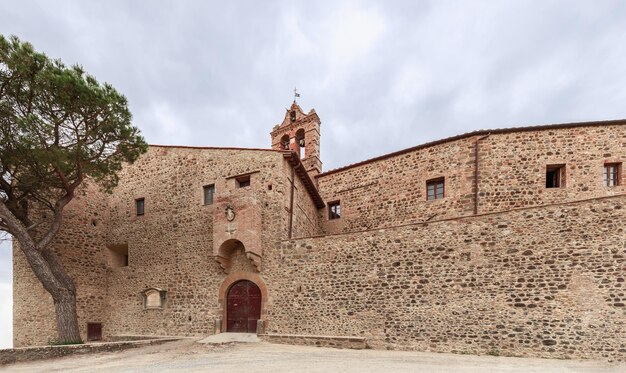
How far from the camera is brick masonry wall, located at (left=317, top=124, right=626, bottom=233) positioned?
43.3ft

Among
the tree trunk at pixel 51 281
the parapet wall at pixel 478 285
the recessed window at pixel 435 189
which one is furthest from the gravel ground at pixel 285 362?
the recessed window at pixel 435 189

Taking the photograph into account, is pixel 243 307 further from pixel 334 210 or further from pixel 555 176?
pixel 555 176

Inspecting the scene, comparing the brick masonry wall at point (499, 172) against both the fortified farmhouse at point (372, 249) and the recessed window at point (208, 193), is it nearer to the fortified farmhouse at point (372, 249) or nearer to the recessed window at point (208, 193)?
the fortified farmhouse at point (372, 249)

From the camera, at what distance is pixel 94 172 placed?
13.0 meters

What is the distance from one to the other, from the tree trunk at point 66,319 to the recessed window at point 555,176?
1826 cm

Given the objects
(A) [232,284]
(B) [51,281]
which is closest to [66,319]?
(B) [51,281]

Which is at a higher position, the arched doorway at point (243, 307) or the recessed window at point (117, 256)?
the recessed window at point (117, 256)

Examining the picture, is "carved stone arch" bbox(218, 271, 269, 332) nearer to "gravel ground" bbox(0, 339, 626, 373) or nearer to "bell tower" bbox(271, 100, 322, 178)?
"gravel ground" bbox(0, 339, 626, 373)

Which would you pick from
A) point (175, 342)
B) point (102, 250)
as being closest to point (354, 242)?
point (175, 342)

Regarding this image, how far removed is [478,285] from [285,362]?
5.67 metres

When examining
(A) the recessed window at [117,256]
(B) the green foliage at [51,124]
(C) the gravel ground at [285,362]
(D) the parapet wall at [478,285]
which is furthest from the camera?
(A) the recessed window at [117,256]

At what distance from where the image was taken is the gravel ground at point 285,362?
7.75m

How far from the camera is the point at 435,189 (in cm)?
1501

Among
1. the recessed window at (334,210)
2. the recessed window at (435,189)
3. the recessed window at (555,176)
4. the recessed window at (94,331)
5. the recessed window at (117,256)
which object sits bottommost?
the recessed window at (94,331)
